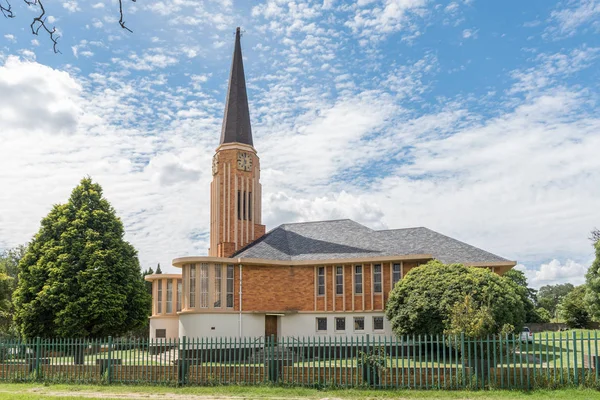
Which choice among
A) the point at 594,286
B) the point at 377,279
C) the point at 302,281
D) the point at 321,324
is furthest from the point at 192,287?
the point at 594,286

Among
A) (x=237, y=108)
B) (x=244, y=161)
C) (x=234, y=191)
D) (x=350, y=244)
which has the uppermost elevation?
(x=237, y=108)

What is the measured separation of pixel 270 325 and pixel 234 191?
10980mm

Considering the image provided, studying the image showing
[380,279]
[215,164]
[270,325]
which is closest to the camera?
[380,279]

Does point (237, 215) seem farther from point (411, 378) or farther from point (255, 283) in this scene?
point (411, 378)

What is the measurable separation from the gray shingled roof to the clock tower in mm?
2532

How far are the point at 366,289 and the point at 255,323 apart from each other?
661 centimetres

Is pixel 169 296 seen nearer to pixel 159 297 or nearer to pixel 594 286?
pixel 159 297

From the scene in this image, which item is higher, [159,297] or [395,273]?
[395,273]

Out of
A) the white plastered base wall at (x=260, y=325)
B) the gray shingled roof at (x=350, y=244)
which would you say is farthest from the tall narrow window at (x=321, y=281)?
the white plastered base wall at (x=260, y=325)

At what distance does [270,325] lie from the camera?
35656 millimetres

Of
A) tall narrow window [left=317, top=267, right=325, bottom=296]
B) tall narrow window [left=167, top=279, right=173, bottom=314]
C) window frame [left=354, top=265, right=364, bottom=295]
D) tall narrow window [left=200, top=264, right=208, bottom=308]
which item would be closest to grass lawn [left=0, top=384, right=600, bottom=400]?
tall narrow window [left=200, top=264, right=208, bottom=308]

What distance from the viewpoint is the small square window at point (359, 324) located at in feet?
112

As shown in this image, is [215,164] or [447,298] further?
[215,164]

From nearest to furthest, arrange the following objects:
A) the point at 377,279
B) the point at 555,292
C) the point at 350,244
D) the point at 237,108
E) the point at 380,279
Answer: the point at 380,279, the point at 377,279, the point at 350,244, the point at 237,108, the point at 555,292
